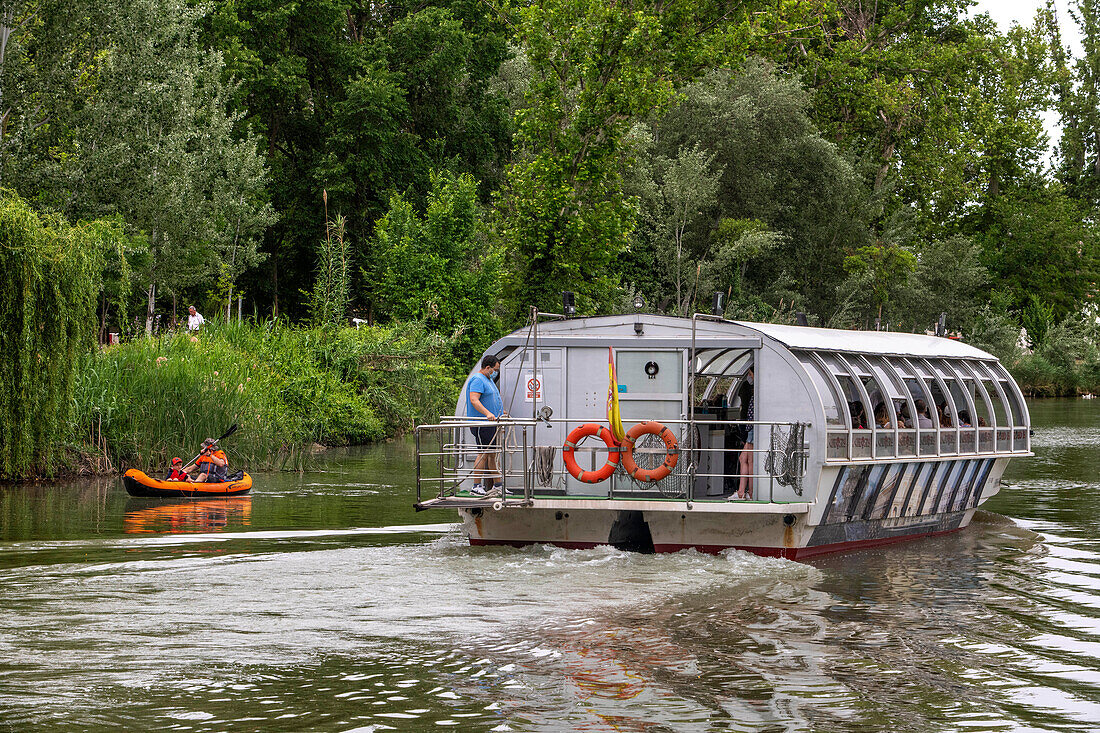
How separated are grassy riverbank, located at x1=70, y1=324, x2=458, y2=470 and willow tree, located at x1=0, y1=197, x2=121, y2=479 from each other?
153 cm

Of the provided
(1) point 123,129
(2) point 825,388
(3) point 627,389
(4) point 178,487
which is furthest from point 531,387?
(1) point 123,129

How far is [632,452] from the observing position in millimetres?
17766

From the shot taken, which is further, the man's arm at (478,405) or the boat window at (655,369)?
the boat window at (655,369)

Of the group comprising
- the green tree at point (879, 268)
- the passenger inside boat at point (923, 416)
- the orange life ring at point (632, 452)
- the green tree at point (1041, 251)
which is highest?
the green tree at point (1041, 251)

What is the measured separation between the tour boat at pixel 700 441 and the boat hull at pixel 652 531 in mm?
18

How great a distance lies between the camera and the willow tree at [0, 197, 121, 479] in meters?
23.6

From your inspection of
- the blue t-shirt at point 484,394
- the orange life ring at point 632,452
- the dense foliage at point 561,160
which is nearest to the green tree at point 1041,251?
the dense foliage at point 561,160

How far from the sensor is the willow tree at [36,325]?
77.3ft

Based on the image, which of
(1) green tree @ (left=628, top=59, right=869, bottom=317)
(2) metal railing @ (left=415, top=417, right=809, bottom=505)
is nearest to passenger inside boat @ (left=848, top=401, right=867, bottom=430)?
(2) metal railing @ (left=415, top=417, right=809, bottom=505)

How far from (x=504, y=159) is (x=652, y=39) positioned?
2280 centimetres

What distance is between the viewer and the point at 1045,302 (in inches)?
3137

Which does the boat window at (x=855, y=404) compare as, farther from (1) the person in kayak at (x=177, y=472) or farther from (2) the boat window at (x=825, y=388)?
(1) the person in kayak at (x=177, y=472)

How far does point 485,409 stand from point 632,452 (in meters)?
2.00

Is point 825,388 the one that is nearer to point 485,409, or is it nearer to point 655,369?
point 655,369
